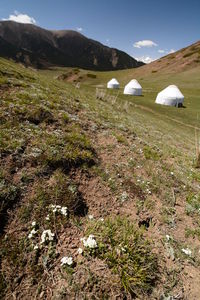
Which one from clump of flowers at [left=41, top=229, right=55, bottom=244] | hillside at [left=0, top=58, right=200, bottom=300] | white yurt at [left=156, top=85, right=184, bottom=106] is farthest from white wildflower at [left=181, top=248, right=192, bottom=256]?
white yurt at [left=156, top=85, right=184, bottom=106]

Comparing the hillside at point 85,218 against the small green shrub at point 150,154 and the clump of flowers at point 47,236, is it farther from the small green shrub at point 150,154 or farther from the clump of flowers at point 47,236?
the small green shrub at point 150,154

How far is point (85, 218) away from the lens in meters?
3.59

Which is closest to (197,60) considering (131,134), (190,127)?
(190,127)

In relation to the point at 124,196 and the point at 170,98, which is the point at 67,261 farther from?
the point at 170,98

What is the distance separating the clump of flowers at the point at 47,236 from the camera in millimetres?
2944

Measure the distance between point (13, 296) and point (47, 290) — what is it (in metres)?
0.47

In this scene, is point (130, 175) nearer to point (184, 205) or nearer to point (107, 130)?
point (184, 205)

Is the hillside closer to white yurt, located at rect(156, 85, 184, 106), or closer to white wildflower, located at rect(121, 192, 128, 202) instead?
white wildflower, located at rect(121, 192, 128, 202)

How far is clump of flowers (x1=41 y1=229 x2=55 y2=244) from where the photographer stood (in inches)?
116

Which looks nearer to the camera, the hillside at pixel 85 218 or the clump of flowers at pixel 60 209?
the hillside at pixel 85 218

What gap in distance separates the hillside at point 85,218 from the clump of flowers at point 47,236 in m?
0.02

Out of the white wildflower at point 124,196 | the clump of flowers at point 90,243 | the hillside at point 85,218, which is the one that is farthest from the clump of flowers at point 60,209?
the white wildflower at point 124,196

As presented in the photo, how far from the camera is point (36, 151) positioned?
14.7ft

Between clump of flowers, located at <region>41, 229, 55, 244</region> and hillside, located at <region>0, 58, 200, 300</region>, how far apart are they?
0.06 ft
